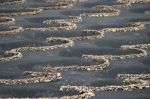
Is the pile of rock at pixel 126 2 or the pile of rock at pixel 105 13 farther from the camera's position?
the pile of rock at pixel 126 2

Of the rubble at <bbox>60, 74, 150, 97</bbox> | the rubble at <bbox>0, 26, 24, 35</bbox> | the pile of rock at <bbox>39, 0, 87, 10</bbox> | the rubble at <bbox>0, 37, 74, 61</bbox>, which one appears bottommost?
the rubble at <bbox>60, 74, 150, 97</bbox>

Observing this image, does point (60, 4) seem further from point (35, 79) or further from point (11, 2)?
point (35, 79)

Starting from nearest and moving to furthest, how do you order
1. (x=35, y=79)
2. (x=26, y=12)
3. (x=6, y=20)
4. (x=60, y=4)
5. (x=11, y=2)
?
(x=35, y=79) < (x=6, y=20) < (x=26, y=12) < (x=60, y=4) < (x=11, y=2)

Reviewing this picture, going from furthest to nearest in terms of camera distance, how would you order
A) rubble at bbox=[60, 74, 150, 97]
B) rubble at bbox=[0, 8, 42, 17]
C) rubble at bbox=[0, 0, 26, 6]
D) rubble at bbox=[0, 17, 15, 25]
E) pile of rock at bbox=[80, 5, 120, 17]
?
rubble at bbox=[0, 0, 26, 6], rubble at bbox=[0, 8, 42, 17], pile of rock at bbox=[80, 5, 120, 17], rubble at bbox=[0, 17, 15, 25], rubble at bbox=[60, 74, 150, 97]

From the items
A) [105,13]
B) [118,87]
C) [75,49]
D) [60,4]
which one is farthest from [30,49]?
[60,4]

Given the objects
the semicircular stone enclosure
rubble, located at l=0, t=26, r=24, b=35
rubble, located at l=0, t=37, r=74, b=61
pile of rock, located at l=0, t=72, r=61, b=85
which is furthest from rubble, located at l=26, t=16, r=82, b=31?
pile of rock, located at l=0, t=72, r=61, b=85

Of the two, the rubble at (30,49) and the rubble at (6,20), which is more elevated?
the rubble at (6,20)

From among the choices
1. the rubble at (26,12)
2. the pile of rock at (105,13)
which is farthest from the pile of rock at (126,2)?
the rubble at (26,12)

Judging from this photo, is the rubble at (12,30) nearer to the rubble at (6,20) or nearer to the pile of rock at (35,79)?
the rubble at (6,20)

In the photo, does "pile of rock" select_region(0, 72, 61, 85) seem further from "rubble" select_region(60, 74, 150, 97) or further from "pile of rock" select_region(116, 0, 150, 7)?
"pile of rock" select_region(116, 0, 150, 7)
